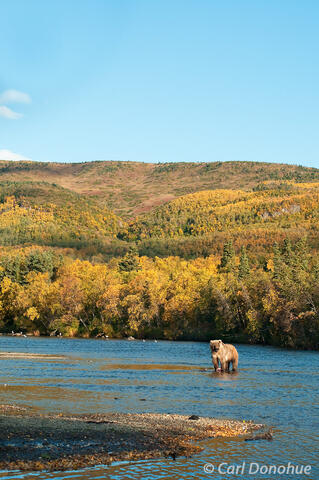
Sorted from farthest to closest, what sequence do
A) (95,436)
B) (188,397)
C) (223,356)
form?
(223,356) → (188,397) → (95,436)

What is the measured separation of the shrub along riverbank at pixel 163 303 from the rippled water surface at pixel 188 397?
2454 cm

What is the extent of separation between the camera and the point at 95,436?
22.7 meters

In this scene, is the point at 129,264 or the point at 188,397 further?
the point at 129,264

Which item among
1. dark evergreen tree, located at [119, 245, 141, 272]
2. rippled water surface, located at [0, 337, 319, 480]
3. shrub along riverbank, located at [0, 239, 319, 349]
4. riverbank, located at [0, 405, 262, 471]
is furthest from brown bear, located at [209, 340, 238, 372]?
dark evergreen tree, located at [119, 245, 141, 272]

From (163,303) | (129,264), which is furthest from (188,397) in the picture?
(129,264)

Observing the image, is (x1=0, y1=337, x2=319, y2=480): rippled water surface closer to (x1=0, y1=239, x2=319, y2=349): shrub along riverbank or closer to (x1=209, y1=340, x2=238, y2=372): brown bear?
(x1=209, y1=340, x2=238, y2=372): brown bear

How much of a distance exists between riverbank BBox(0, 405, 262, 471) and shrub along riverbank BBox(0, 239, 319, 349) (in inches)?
2258

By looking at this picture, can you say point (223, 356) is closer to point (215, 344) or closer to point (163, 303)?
point (215, 344)

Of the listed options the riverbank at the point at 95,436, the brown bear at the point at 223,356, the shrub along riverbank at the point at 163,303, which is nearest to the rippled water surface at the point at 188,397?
the riverbank at the point at 95,436

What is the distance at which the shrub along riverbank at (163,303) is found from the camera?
85.9m

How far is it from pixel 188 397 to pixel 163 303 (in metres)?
80.1

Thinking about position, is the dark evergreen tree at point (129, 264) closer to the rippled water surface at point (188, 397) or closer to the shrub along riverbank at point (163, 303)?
the shrub along riverbank at point (163, 303)

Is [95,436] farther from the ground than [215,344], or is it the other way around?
[215,344]

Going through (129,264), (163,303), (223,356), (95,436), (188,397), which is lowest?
(188,397)
